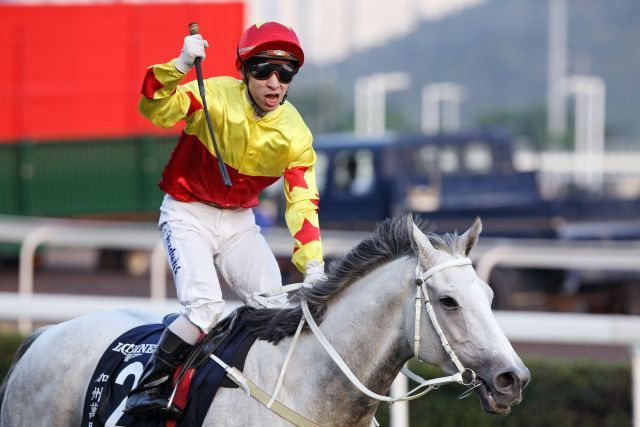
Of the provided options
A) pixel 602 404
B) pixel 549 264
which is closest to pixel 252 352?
pixel 602 404

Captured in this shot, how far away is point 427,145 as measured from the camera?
13.1 m

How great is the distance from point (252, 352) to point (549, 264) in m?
4.77

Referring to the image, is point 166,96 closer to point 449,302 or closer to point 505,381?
point 449,302

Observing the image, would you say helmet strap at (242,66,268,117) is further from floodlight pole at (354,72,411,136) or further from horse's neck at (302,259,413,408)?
floodlight pole at (354,72,411,136)

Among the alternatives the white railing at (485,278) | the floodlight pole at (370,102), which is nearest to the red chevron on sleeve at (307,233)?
the white railing at (485,278)

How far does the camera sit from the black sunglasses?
4.03m

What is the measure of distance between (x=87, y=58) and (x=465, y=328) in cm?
1398

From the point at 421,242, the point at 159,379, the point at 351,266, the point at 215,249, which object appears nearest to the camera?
the point at 421,242

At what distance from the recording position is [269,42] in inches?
158

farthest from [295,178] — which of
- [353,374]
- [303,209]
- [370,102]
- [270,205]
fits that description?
[370,102]

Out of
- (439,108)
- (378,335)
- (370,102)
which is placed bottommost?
(378,335)

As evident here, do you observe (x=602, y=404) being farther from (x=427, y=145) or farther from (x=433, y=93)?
(x=433, y=93)

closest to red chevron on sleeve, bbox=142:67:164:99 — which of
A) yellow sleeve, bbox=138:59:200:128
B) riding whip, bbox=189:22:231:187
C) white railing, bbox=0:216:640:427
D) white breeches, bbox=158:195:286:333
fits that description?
yellow sleeve, bbox=138:59:200:128

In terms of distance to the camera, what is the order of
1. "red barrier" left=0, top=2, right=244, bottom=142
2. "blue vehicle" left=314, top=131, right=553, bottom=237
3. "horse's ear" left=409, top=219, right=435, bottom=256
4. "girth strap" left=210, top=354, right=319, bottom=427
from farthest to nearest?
"red barrier" left=0, top=2, right=244, bottom=142
"blue vehicle" left=314, top=131, right=553, bottom=237
"girth strap" left=210, top=354, right=319, bottom=427
"horse's ear" left=409, top=219, right=435, bottom=256
